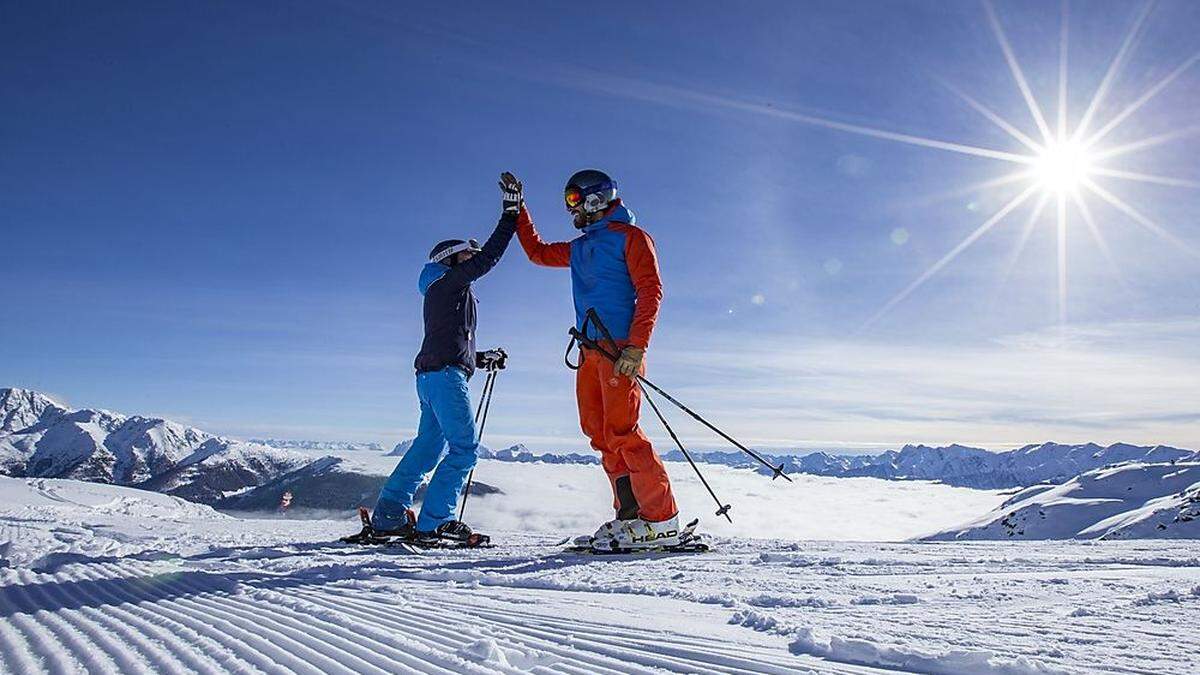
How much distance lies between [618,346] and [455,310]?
1.76m

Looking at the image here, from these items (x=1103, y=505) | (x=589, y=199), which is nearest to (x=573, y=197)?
(x=589, y=199)

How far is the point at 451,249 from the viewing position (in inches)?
247

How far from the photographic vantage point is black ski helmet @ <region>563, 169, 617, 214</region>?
224 inches

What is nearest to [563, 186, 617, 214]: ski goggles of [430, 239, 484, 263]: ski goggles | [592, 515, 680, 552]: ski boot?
[430, 239, 484, 263]: ski goggles

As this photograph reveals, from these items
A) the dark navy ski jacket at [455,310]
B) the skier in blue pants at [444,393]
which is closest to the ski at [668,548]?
the skier in blue pants at [444,393]

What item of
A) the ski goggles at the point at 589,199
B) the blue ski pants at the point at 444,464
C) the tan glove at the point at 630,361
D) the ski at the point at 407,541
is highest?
the ski goggles at the point at 589,199

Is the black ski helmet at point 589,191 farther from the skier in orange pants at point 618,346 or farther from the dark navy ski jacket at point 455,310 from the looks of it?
the dark navy ski jacket at point 455,310

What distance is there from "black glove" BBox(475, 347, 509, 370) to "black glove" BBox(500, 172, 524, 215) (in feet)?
5.34

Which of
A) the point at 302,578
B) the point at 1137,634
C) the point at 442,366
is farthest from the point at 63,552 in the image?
the point at 1137,634

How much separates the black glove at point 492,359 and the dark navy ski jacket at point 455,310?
2.30 ft

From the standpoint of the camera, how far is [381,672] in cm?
168

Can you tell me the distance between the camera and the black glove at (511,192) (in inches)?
241

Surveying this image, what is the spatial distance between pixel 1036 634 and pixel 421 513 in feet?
15.6

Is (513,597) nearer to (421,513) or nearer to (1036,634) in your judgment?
(1036,634)
